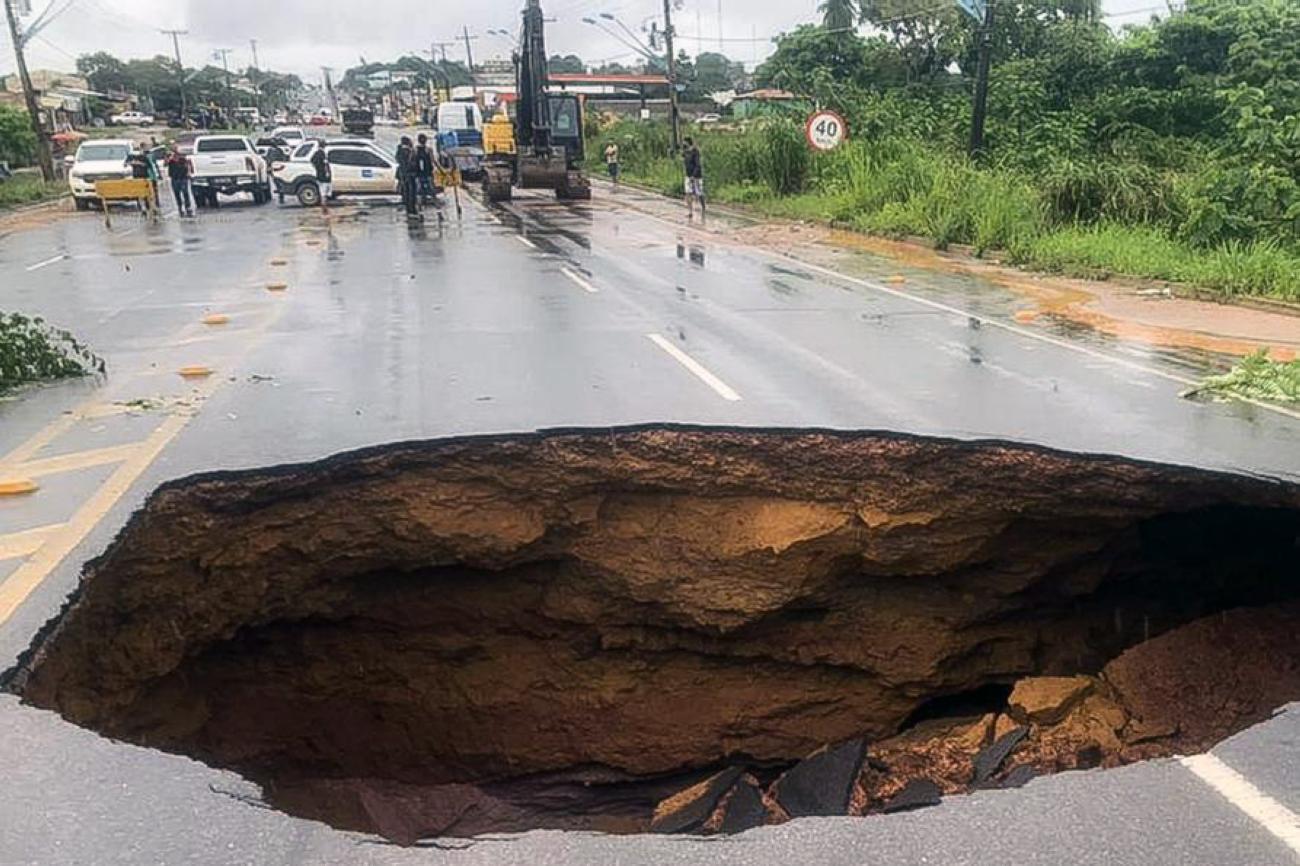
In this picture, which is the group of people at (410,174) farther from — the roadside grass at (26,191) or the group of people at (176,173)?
the roadside grass at (26,191)

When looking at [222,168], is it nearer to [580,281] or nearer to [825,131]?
[825,131]

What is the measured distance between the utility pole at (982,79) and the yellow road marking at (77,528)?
16.9 metres

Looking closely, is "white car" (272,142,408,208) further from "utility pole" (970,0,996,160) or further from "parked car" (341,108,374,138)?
"parked car" (341,108,374,138)

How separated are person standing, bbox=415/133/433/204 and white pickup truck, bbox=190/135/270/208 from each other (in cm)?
610

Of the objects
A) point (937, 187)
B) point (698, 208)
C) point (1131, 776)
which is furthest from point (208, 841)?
point (698, 208)

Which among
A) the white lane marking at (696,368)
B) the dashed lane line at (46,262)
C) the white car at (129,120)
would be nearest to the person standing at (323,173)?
the dashed lane line at (46,262)

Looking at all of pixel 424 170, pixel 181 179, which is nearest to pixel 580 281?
pixel 424 170

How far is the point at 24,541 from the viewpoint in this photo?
16.8 feet

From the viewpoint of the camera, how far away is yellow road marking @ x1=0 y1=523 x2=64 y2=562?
4.98m

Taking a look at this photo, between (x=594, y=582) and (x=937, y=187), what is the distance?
55.9 feet

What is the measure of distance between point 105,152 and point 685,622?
30.3m

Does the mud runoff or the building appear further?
the building

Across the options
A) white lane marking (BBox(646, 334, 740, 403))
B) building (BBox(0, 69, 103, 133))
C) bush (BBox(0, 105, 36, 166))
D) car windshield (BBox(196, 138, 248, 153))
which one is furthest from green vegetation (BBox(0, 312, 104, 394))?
building (BBox(0, 69, 103, 133))

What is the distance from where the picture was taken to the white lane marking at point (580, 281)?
13.8 m
